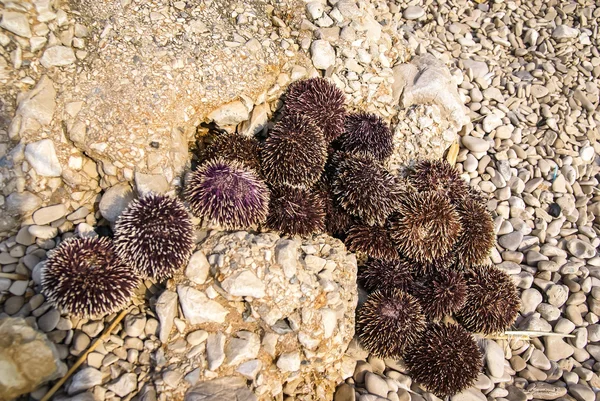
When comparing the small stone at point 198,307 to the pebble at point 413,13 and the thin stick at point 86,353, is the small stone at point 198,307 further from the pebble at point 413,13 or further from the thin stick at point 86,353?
the pebble at point 413,13

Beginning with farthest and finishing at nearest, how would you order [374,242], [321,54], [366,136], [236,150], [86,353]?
[321,54], [366,136], [374,242], [236,150], [86,353]

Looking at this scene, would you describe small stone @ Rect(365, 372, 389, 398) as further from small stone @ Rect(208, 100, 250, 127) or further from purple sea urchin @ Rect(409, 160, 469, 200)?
small stone @ Rect(208, 100, 250, 127)

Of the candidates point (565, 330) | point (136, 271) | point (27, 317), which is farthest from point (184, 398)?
point (565, 330)

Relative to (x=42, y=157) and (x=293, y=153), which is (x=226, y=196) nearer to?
(x=293, y=153)

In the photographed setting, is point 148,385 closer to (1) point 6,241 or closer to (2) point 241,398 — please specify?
(2) point 241,398

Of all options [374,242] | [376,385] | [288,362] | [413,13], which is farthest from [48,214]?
[413,13]

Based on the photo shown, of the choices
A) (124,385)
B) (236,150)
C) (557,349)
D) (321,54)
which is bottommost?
(557,349)
